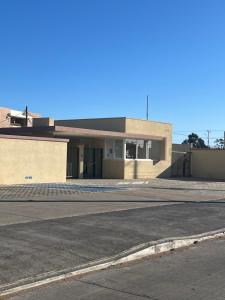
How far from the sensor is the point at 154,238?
11.0 metres

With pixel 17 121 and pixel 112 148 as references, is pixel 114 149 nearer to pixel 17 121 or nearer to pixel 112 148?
pixel 112 148

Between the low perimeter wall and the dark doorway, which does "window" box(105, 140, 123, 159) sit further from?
the low perimeter wall

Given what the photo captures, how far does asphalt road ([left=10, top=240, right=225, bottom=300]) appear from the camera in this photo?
6879mm

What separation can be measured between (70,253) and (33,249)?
652 mm

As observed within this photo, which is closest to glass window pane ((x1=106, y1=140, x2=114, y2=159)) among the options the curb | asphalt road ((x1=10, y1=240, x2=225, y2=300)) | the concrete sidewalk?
the concrete sidewalk

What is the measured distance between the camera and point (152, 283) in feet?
25.0

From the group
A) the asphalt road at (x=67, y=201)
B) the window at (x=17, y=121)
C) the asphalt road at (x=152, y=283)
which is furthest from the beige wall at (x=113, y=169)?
the window at (x=17, y=121)

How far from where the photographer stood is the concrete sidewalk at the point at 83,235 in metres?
8.22

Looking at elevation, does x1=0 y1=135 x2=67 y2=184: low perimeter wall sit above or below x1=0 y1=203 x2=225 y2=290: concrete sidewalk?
above

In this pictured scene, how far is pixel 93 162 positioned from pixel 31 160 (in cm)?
846

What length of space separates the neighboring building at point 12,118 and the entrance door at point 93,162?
33.2 meters

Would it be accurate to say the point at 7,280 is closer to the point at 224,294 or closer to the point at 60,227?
the point at 224,294

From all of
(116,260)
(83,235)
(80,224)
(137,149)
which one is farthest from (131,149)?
(116,260)

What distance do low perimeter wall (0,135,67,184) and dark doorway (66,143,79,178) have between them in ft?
12.1
